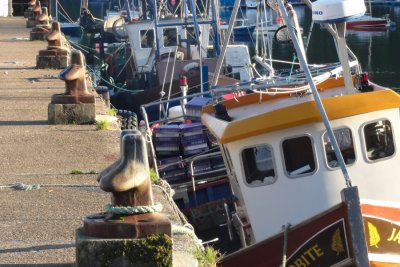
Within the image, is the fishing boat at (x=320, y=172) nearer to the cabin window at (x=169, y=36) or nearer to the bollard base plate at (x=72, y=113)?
the bollard base plate at (x=72, y=113)

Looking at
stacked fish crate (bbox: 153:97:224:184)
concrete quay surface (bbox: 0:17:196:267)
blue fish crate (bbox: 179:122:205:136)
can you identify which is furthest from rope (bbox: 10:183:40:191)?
blue fish crate (bbox: 179:122:205:136)

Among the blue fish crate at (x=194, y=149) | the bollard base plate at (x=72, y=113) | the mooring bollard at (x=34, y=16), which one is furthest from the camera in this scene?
the mooring bollard at (x=34, y=16)

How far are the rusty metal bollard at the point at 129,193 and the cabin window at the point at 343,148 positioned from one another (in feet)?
14.3

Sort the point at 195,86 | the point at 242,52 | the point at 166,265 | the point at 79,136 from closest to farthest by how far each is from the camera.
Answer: the point at 166,265, the point at 79,136, the point at 195,86, the point at 242,52

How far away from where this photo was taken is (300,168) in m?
9.96

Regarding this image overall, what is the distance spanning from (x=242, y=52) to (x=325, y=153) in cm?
1733

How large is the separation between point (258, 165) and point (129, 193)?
457 cm

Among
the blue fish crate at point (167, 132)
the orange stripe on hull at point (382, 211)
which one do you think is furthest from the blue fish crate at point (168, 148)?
the orange stripe on hull at point (382, 211)

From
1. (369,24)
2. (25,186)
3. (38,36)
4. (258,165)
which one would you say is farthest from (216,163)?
(369,24)

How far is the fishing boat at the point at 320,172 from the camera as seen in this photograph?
30.6 ft

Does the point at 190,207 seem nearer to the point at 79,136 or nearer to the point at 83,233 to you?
the point at 79,136

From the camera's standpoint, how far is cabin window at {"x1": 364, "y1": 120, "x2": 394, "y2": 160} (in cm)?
995

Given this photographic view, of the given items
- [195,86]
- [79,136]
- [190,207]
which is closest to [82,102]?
[79,136]

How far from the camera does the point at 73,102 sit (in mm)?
11008
